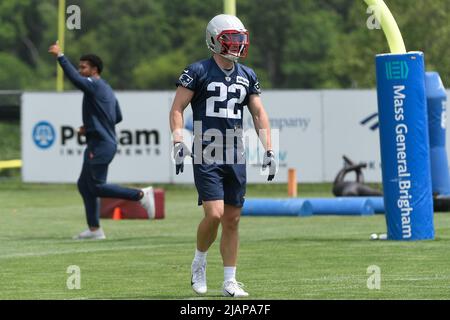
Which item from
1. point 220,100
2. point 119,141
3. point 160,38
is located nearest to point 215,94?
point 220,100

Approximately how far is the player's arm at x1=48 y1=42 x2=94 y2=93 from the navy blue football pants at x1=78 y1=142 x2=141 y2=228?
0.73m

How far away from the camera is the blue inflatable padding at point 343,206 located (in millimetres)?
22094

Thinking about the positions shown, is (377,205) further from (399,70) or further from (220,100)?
(220,100)

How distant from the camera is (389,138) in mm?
16688

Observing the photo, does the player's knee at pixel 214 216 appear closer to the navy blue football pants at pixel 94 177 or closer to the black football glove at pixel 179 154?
the black football glove at pixel 179 154

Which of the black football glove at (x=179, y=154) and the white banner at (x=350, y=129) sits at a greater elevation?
the white banner at (x=350, y=129)

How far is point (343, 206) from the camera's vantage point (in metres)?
22.1

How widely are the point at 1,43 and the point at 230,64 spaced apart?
77.4m

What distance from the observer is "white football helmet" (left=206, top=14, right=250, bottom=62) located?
1178 centimetres

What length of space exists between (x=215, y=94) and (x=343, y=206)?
10.5m

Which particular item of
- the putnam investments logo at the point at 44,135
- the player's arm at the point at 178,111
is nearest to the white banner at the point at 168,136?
the putnam investments logo at the point at 44,135

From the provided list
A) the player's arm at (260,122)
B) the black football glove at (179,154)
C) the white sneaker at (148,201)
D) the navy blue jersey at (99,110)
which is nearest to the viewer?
the black football glove at (179,154)

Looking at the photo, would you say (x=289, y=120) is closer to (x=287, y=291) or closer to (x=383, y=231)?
(x=383, y=231)
